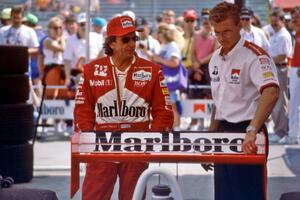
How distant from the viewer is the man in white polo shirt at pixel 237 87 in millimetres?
5711

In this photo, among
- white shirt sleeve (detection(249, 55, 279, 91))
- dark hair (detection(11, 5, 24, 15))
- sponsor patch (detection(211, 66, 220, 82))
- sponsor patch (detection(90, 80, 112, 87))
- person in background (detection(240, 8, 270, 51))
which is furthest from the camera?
dark hair (detection(11, 5, 24, 15))

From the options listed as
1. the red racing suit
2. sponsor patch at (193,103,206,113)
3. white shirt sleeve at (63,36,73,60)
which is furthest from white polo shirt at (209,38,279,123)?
white shirt sleeve at (63,36,73,60)

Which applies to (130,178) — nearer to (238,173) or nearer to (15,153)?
(238,173)

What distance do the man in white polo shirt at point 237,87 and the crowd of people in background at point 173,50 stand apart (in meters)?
7.79

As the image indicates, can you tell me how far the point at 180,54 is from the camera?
1580 cm

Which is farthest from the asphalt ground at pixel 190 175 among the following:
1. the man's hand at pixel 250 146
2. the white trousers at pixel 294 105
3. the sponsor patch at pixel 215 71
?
the man's hand at pixel 250 146

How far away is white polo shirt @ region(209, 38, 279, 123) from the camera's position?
227 inches

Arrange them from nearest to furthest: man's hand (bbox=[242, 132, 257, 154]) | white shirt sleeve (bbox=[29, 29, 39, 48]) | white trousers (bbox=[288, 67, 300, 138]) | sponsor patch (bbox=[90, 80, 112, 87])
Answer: man's hand (bbox=[242, 132, 257, 154])
sponsor patch (bbox=[90, 80, 112, 87])
white trousers (bbox=[288, 67, 300, 138])
white shirt sleeve (bbox=[29, 29, 39, 48])

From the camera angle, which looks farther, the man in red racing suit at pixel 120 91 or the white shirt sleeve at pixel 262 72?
the man in red racing suit at pixel 120 91

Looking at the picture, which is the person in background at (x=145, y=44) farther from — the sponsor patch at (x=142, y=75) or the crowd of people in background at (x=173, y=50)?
the sponsor patch at (x=142, y=75)

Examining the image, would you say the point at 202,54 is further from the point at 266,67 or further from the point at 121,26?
the point at 266,67

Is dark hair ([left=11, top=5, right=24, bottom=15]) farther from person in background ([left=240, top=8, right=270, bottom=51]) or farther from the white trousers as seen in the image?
the white trousers

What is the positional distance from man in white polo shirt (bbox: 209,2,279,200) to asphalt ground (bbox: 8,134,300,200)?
2.40 metres

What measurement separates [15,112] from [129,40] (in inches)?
169
